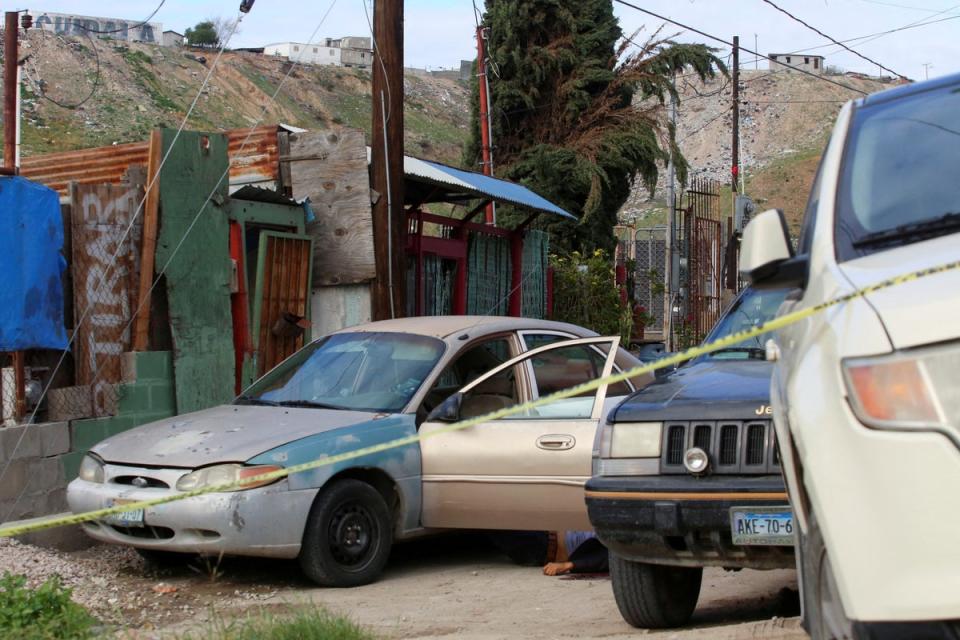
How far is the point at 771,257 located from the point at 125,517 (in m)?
4.78

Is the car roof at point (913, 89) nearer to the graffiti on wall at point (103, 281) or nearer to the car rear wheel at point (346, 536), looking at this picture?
the car rear wheel at point (346, 536)

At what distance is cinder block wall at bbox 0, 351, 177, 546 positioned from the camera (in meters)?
8.91

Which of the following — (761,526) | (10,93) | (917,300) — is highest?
(10,93)

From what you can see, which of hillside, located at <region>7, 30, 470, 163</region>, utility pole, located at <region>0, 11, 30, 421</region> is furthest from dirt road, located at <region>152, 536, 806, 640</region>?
hillside, located at <region>7, 30, 470, 163</region>

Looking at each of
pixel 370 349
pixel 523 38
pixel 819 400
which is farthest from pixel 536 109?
pixel 819 400

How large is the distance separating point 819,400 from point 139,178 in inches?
336

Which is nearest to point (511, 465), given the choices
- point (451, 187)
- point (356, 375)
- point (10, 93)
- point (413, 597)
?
point (413, 597)

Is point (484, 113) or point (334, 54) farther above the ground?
point (334, 54)

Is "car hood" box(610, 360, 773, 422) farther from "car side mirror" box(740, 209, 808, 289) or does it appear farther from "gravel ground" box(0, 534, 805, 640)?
"car side mirror" box(740, 209, 808, 289)

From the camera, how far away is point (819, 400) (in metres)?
2.81

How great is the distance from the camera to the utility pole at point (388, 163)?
11.3m

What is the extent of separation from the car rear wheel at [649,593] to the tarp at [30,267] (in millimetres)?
5427

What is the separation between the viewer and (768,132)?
102 metres

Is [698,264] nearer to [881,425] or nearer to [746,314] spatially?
[746,314]
